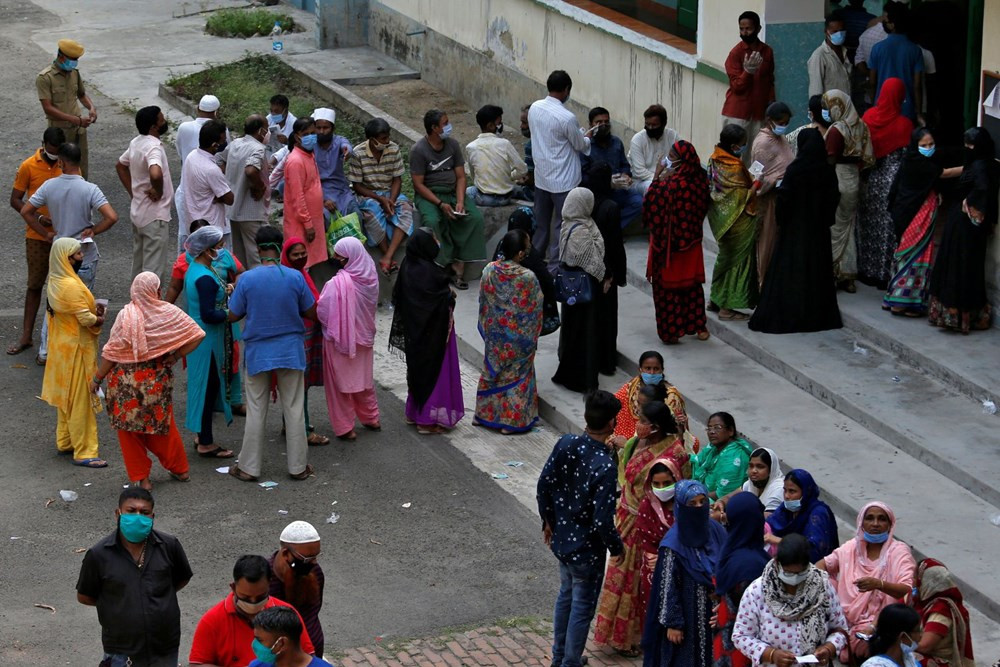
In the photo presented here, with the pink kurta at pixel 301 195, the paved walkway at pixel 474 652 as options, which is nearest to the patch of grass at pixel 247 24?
the pink kurta at pixel 301 195

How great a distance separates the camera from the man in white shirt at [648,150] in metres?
13.6

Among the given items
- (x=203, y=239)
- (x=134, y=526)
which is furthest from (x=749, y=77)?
(x=134, y=526)

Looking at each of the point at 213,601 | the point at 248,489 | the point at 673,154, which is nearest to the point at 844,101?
the point at 673,154

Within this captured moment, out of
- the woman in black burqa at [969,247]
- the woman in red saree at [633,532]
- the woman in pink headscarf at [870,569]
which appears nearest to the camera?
the woman in pink headscarf at [870,569]

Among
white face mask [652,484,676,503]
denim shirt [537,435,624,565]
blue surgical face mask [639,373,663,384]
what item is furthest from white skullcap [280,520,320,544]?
blue surgical face mask [639,373,663,384]

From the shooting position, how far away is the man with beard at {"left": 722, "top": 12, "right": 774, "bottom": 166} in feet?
45.0

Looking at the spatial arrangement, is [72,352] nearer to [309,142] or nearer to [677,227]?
[309,142]

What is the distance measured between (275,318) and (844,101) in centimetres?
454

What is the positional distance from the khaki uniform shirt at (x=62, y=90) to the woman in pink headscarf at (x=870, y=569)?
9.50 metres

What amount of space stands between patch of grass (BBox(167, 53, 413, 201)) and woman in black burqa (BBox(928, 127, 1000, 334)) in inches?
310

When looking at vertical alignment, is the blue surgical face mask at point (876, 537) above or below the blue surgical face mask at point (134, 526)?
below

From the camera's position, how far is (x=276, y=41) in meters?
22.1

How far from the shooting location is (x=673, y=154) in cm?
1190

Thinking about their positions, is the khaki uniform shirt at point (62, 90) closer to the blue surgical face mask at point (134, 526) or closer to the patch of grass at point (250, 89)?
the patch of grass at point (250, 89)
